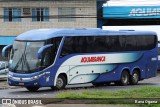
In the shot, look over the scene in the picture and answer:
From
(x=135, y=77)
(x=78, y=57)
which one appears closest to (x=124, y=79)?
(x=135, y=77)

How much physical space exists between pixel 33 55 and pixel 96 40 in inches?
173

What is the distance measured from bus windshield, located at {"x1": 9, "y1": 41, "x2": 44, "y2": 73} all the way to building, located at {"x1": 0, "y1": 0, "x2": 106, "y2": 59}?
31.4 meters

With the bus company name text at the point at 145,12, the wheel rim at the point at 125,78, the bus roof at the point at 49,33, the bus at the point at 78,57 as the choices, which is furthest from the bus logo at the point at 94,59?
the bus company name text at the point at 145,12

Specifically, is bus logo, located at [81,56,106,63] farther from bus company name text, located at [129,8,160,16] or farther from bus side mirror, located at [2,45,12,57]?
bus company name text, located at [129,8,160,16]

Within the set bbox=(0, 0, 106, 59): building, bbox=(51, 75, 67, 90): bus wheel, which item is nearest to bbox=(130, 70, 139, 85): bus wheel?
bbox=(51, 75, 67, 90): bus wheel

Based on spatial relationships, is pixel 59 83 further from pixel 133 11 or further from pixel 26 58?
pixel 133 11

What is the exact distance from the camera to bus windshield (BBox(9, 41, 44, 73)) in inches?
942

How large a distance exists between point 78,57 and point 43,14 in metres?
31.9

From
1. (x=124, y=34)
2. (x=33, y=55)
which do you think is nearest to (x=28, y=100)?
(x=33, y=55)

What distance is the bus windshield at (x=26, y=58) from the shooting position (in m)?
23.9

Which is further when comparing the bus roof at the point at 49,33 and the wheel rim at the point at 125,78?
the wheel rim at the point at 125,78

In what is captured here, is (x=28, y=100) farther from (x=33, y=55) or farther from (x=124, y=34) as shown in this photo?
(x=124, y=34)

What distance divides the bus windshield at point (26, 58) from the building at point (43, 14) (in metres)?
31.4

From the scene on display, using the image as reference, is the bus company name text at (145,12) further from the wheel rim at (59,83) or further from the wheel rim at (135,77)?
the wheel rim at (59,83)
